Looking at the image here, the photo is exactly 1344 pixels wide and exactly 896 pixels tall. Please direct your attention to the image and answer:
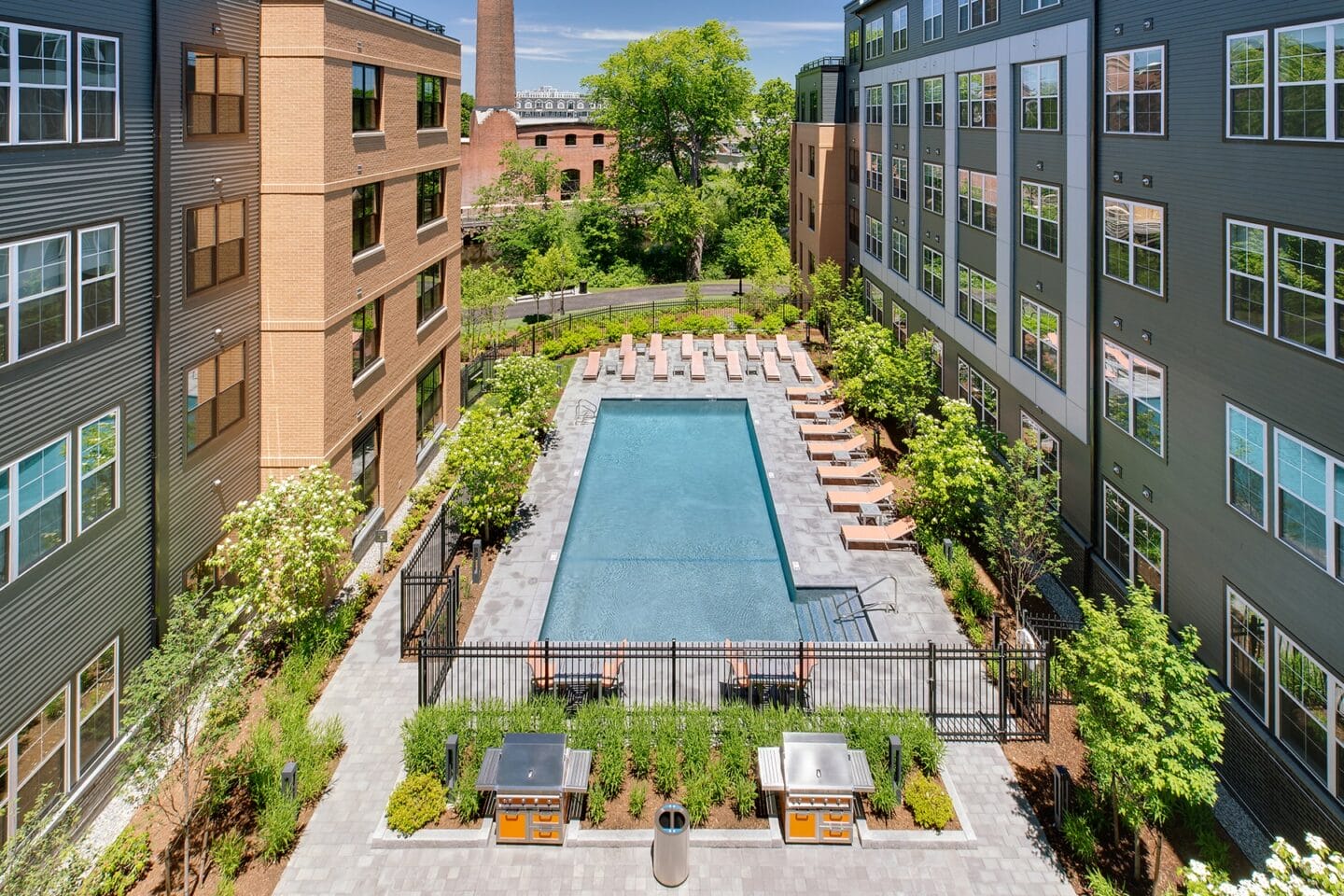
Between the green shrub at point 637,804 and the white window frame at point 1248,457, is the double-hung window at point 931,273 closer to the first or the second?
the white window frame at point 1248,457

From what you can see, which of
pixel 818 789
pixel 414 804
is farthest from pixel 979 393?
pixel 414 804

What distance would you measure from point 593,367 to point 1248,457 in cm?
2697

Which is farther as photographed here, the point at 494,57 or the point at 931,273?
the point at 494,57

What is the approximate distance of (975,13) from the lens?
2531cm

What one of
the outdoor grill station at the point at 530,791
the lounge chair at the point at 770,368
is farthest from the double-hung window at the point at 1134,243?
the lounge chair at the point at 770,368

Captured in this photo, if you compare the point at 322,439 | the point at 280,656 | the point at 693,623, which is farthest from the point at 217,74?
the point at 693,623

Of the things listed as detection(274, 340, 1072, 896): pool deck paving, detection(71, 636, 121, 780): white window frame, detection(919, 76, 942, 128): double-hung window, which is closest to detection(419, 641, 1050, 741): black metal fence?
detection(274, 340, 1072, 896): pool deck paving

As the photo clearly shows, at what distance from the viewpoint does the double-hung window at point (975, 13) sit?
23.8 m

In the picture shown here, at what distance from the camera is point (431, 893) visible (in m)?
11.1

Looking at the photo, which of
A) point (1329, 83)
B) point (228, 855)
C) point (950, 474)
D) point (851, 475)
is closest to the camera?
point (1329, 83)

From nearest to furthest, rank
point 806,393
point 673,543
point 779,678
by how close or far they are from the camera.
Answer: point 779,678 → point 673,543 → point 806,393

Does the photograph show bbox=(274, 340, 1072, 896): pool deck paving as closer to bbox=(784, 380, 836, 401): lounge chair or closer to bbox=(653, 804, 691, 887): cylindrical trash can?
bbox=(653, 804, 691, 887): cylindrical trash can

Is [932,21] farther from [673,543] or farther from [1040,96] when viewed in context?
[673,543]

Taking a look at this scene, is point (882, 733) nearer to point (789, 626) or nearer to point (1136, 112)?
point (789, 626)
